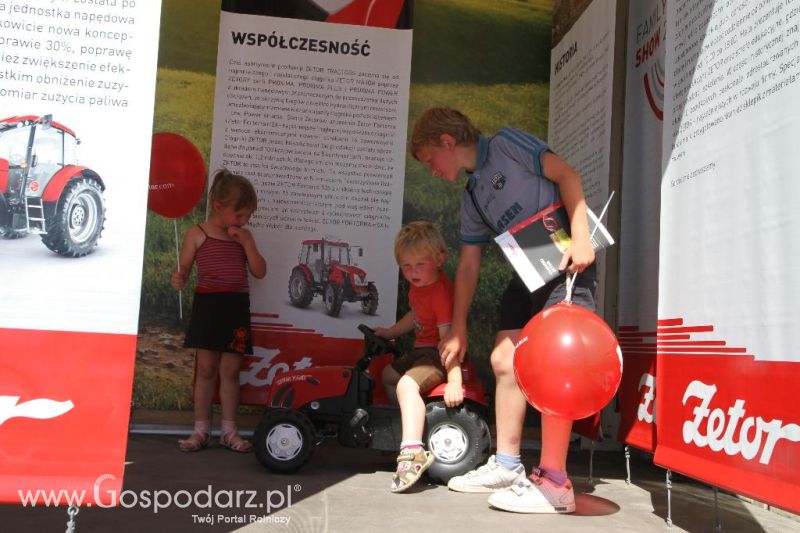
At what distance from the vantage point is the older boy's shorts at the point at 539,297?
3369 millimetres

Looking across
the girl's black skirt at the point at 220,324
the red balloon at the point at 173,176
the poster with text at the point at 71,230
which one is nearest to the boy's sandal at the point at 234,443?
the girl's black skirt at the point at 220,324

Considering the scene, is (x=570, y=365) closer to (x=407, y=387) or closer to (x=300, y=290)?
(x=407, y=387)

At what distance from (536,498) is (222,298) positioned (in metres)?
2.44

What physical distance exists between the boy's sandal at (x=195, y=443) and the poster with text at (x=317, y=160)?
73 cm

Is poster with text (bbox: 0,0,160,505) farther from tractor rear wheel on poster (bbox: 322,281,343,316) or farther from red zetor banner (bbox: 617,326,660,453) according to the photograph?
tractor rear wheel on poster (bbox: 322,281,343,316)

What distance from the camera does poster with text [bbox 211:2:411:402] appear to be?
5.50m

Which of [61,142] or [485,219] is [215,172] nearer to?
[485,219]

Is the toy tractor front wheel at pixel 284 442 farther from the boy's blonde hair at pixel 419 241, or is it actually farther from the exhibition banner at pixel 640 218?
the exhibition banner at pixel 640 218

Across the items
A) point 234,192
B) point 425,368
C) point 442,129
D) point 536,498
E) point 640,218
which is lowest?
point 536,498

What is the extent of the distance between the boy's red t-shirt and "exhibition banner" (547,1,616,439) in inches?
31.9

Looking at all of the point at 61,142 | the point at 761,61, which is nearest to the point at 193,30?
the point at 61,142

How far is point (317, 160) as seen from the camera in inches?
222

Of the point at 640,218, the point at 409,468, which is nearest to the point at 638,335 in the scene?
the point at 640,218

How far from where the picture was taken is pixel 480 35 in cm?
599
